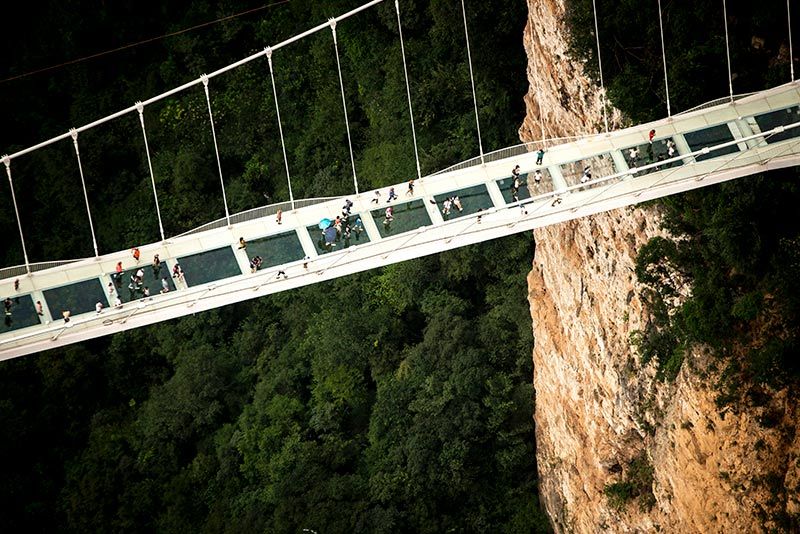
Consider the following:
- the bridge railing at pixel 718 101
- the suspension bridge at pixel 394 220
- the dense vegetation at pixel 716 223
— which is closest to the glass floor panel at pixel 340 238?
the suspension bridge at pixel 394 220

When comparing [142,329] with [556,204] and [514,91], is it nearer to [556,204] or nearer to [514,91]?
[514,91]

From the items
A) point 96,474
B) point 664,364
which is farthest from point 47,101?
point 664,364

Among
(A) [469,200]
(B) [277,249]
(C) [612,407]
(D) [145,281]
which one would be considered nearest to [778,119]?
(A) [469,200]

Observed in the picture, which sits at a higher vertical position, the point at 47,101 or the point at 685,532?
the point at 47,101

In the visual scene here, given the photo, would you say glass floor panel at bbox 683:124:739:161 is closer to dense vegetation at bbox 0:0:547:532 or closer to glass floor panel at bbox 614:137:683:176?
glass floor panel at bbox 614:137:683:176

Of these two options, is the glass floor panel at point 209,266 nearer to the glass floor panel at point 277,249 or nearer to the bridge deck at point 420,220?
the bridge deck at point 420,220

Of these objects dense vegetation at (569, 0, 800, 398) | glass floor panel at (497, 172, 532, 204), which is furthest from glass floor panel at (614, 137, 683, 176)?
glass floor panel at (497, 172, 532, 204)
